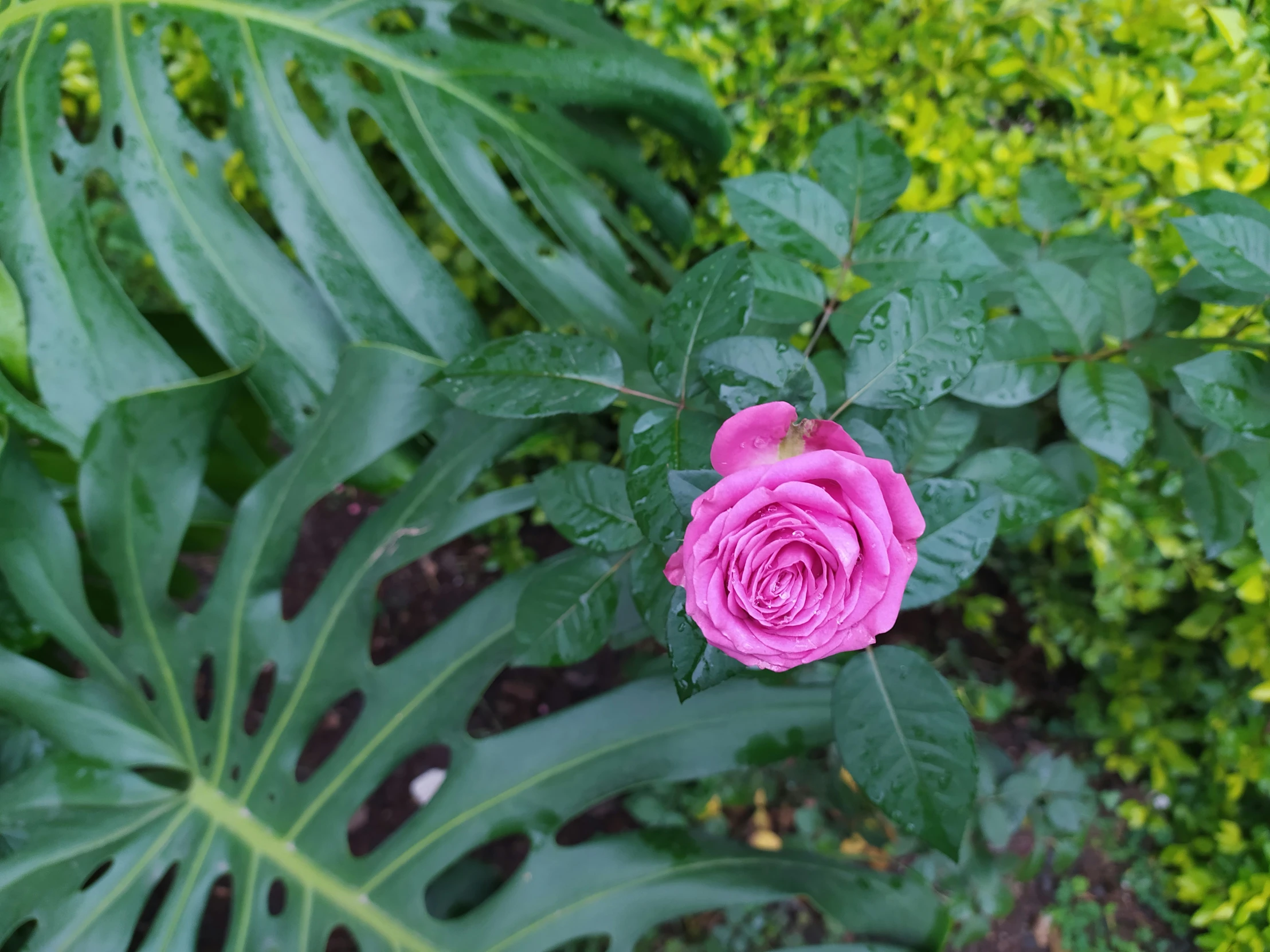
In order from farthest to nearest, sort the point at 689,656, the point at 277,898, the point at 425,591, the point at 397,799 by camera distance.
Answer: the point at 425,591 < the point at 397,799 < the point at 277,898 < the point at 689,656

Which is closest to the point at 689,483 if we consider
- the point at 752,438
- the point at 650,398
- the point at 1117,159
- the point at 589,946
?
the point at 752,438

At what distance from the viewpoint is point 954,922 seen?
1.13 meters

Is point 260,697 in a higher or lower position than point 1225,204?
lower

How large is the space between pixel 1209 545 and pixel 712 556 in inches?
26.4

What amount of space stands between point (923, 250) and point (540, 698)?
130cm

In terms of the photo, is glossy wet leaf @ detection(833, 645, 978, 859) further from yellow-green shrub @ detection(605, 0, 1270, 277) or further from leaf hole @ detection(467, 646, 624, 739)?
leaf hole @ detection(467, 646, 624, 739)

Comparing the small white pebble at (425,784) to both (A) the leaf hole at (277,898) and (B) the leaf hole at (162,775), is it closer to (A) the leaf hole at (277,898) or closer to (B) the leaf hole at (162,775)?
(A) the leaf hole at (277,898)

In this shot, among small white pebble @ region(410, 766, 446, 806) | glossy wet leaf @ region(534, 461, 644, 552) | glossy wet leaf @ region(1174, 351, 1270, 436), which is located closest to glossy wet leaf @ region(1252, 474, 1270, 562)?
glossy wet leaf @ region(1174, 351, 1270, 436)

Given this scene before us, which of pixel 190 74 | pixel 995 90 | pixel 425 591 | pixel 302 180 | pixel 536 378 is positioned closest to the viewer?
pixel 536 378

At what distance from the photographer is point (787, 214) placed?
28.0 inches

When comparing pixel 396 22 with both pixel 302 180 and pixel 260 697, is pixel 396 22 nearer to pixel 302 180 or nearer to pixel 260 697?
pixel 302 180

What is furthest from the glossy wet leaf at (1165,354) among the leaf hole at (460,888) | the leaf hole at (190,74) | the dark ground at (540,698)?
the leaf hole at (190,74)

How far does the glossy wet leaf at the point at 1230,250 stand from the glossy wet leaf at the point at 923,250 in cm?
16

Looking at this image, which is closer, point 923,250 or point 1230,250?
point 1230,250
